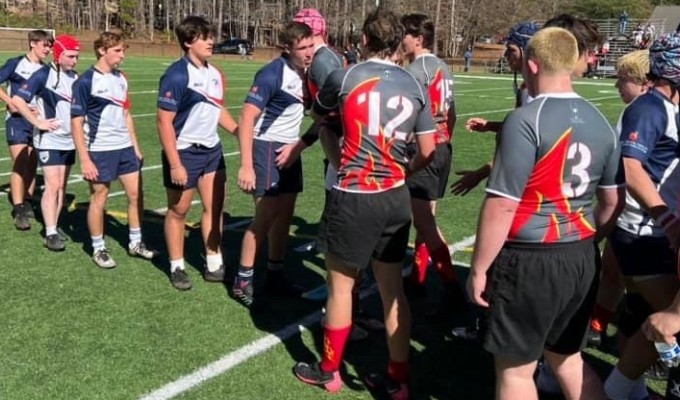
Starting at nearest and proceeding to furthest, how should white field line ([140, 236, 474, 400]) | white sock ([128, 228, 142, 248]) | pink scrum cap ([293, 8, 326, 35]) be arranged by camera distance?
white field line ([140, 236, 474, 400]), pink scrum cap ([293, 8, 326, 35]), white sock ([128, 228, 142, 248])

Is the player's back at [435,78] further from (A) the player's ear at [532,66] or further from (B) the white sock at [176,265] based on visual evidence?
(B) the white sock at [176,265]

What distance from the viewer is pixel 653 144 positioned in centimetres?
328

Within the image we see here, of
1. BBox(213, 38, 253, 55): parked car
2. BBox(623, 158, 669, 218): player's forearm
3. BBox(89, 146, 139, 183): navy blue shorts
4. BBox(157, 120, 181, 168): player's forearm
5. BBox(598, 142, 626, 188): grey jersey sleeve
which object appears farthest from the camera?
BBox(213, 38, 253, 55): parked car

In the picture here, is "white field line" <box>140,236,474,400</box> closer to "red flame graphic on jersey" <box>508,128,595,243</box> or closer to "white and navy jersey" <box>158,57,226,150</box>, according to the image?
"white and navy jersey" <box>158,57,226,150</box>

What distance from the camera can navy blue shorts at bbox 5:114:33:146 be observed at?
24.5ft

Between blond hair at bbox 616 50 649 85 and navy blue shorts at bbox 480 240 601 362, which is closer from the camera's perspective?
navy blue shorts at bbox 480 240 601 362

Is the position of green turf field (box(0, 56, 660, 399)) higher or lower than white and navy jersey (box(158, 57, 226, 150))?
lower

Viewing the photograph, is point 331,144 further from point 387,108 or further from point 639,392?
point 639,392

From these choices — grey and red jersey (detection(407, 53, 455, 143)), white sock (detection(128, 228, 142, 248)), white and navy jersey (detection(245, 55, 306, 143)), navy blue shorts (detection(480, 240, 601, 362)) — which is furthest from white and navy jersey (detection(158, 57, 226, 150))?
navy blue shorts (detection(480, 240, 601, 362))

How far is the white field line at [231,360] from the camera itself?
3895mm

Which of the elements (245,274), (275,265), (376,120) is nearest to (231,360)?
(245,274)

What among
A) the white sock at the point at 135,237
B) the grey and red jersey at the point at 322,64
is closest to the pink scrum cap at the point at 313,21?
the grey and red jersey at the point at 322,64

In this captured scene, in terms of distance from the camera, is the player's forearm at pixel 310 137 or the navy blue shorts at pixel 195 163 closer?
the player's forearm at pixel 310 137

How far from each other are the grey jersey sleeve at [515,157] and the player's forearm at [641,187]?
30.4 inches
